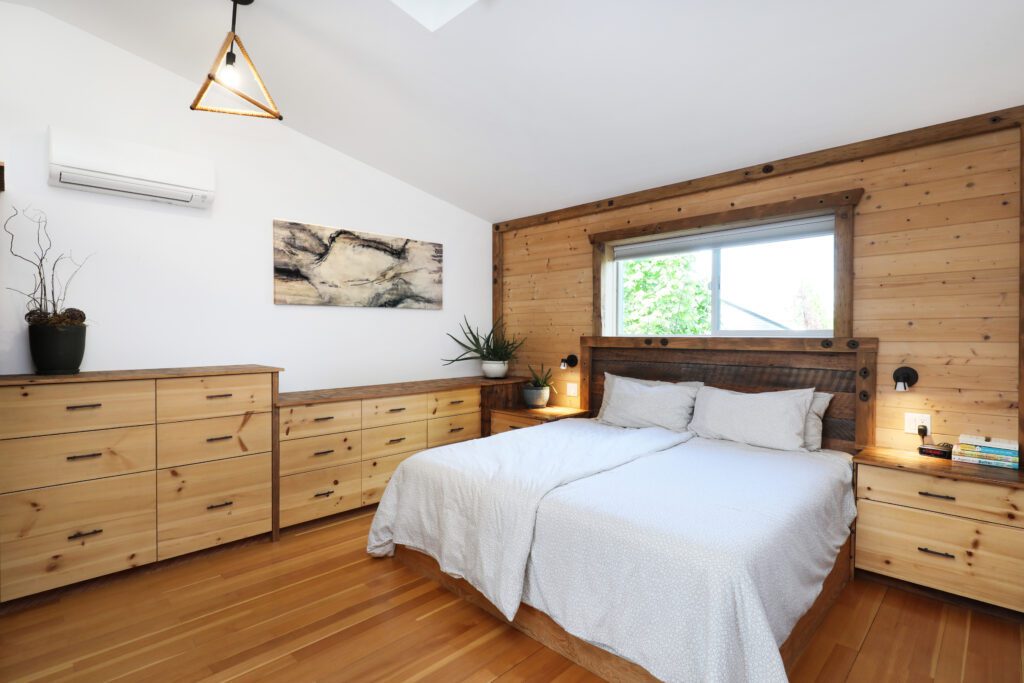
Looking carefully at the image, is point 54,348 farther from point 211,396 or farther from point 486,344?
point 486,344

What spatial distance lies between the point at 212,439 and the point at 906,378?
375 cm

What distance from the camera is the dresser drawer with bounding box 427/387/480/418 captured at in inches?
151

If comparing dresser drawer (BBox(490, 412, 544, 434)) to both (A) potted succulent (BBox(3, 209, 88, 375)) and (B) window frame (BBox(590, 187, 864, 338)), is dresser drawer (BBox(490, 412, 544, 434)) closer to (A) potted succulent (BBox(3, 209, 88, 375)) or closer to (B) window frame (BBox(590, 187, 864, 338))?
(B) window frame (BBox(590, 187, 864, 338))

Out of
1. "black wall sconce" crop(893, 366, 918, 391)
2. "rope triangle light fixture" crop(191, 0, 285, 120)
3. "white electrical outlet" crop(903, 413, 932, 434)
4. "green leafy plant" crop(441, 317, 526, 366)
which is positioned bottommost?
"white electrical outlet" crop(903, 413, 932, 434)

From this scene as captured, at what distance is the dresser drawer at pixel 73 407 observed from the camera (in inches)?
88.7

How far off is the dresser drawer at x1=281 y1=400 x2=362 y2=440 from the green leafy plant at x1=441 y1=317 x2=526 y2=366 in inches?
51.7

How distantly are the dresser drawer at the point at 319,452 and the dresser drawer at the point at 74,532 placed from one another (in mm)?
691

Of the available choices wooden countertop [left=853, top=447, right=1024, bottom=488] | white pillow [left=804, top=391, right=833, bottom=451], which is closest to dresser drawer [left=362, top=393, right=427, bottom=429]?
white pillow [left=804, top=391, right=833, bottom=451]

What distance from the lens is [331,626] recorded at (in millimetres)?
2121

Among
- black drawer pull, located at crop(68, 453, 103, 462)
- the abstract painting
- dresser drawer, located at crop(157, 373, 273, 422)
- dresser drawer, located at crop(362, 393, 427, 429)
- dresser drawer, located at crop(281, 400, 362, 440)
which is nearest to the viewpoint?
black drawer pull, located at crop(68, 453, 103, 462)

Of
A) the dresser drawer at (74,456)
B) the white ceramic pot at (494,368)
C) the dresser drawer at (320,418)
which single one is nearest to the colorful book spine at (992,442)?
the white ceramic pot at (494,368)

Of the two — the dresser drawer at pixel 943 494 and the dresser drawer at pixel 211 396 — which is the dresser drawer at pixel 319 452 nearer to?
the dresser drawer at pixel 211 396

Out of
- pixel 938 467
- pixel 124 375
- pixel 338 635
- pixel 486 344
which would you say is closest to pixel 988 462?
pixel 938 467

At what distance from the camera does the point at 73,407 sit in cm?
239
